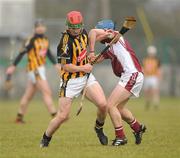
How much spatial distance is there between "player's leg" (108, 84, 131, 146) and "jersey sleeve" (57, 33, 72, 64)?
1.02 m

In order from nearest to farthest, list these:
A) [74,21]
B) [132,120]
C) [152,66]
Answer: [74,21] → [132,120] → [152,66]

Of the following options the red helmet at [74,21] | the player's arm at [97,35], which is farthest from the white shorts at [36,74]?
the red helmet at [74,21]

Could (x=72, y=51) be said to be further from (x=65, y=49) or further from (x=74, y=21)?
(x=74, y=21)

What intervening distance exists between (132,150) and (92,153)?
0.83 m

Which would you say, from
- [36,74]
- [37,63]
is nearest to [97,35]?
→ [36,74]

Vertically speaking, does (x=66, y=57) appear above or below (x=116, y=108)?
above

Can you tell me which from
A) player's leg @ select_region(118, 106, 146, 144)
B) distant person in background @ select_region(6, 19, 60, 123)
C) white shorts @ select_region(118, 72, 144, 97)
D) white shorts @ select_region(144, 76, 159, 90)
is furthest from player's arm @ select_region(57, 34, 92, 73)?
white shorts @ select_region(144, 76, 159, 90)

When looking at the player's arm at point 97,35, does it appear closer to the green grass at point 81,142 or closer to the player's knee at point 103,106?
the player's knee at point 103,106

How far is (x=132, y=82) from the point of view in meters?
13.4

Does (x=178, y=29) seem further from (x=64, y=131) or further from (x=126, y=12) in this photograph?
(x=64, y=131)

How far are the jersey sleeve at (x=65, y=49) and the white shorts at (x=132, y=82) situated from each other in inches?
42.6

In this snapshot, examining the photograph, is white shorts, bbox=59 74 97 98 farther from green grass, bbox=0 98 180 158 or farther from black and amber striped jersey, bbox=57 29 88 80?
green grass, bbox=0 98 180 158

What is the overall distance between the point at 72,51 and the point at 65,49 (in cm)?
15

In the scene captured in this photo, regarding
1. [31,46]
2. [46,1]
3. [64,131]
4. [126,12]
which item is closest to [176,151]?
[64,131]
